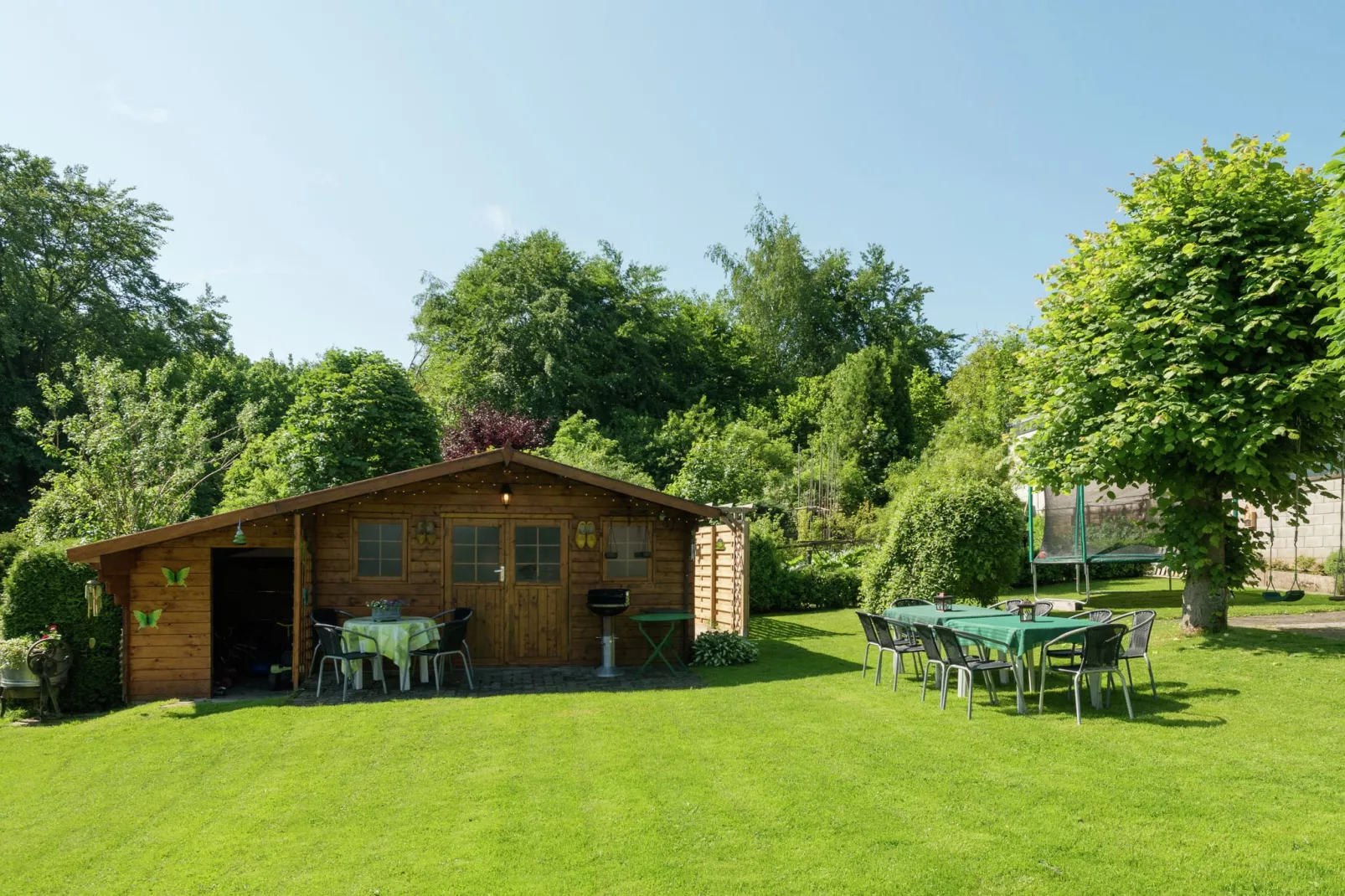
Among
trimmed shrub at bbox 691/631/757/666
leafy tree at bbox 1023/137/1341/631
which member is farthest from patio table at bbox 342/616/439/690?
leafy tree at bbox 1023/137/1341/631

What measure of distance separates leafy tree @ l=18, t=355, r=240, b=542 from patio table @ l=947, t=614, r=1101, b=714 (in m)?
13.3

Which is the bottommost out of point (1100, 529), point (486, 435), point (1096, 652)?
point (1096, 652)

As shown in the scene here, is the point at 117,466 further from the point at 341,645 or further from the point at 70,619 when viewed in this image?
the point at 341,645

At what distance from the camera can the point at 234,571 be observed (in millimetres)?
12570

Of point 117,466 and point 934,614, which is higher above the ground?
point 117,466

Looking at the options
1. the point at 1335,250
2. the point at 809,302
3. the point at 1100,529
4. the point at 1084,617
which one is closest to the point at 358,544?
the point at 1084,617

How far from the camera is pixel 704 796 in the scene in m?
5.44

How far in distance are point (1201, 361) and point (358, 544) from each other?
385 inches

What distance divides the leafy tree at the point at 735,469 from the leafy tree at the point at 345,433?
572 centimetres

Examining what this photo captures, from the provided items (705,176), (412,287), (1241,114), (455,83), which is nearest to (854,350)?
(412,287)

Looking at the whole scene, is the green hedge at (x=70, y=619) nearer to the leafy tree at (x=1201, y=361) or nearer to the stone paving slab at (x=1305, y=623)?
the leafy tree at (x=1201, y=361)

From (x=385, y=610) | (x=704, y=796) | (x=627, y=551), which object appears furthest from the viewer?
(x=627, y=551)

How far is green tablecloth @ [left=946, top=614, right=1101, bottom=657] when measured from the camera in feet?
23.8

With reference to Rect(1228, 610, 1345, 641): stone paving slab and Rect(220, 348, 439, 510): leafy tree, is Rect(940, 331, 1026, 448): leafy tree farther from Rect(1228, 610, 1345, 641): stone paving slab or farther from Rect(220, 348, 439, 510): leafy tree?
Rect(220, 348, 439, 510): leafy tree
